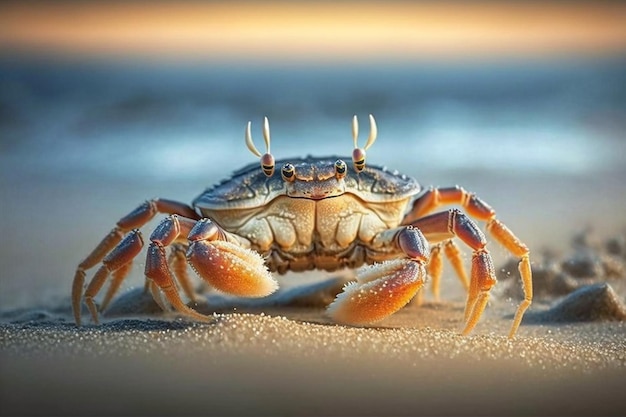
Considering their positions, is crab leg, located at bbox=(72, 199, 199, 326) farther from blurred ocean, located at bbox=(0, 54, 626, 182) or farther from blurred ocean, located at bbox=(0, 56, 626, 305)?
blurred ocean, located at bbox=(0, 54, 626, 182)

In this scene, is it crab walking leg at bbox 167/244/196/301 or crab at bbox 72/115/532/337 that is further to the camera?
crab walking leg at bbox 167/244/196/301

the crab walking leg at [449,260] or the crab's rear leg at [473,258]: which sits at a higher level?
the crab's rear leg at [473,258]

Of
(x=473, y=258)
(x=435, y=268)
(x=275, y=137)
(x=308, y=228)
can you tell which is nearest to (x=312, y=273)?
(x=435, y=268)

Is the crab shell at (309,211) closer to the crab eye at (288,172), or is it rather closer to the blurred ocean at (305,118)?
the crab eye at (288,172)

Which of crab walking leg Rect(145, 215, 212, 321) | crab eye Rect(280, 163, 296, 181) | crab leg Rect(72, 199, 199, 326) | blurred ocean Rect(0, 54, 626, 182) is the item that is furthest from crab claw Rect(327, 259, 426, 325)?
blurred ocean Rect(0, 54, 626, 182)

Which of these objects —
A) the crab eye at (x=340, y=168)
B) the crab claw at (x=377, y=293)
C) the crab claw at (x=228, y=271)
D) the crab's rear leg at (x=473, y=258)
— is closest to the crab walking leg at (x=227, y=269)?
the crab claw at (x=228, y=271)

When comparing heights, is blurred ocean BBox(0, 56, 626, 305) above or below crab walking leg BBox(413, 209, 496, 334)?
below
